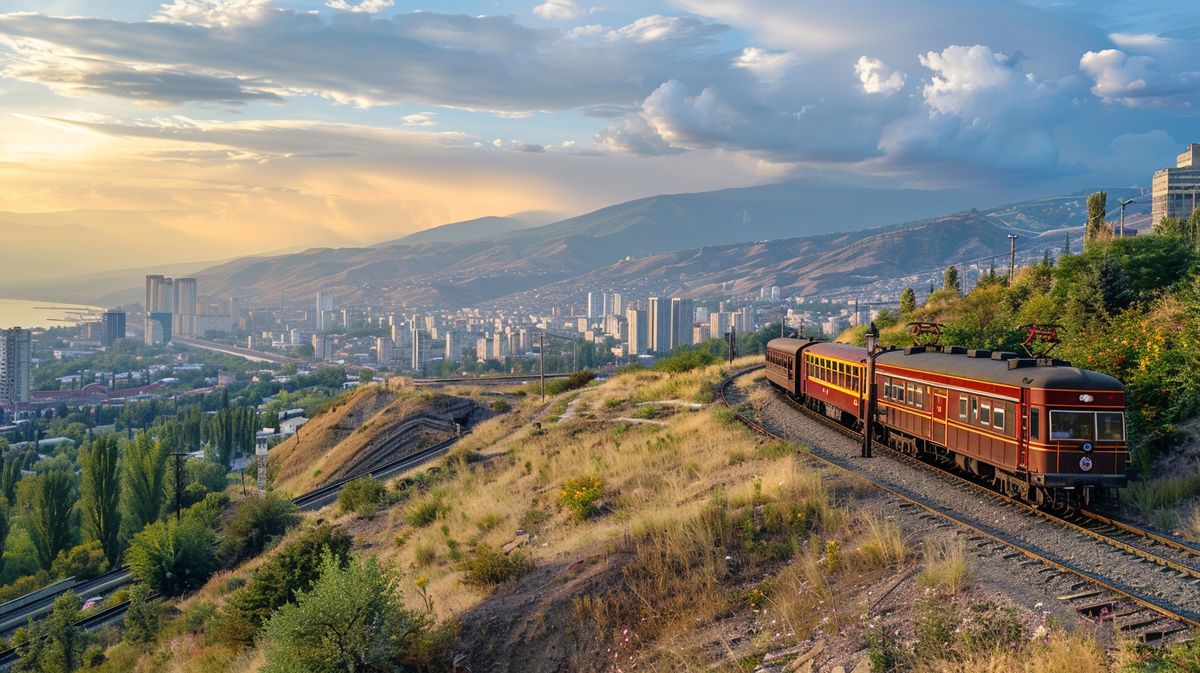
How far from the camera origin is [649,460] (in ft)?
75.9

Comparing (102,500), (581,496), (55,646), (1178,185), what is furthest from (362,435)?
(1178,185)

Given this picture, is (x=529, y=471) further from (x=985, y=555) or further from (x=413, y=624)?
(x=985, y=555)

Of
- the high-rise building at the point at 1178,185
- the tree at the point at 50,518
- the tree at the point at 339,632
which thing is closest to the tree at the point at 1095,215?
the tree at the point at 339,632

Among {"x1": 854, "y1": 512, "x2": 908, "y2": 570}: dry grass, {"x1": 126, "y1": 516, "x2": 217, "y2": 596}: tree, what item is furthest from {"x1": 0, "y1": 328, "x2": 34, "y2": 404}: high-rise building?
{"x1": 854, "y1": 512, "x2": 908, "y2": 570}: dry grass

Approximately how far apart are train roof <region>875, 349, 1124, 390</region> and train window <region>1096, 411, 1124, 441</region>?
48 centimetres

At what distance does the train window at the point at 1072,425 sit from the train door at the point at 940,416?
411cm

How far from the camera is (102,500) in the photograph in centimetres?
5550

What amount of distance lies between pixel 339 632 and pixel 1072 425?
1279 centimetres

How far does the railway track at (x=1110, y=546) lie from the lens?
366 inches

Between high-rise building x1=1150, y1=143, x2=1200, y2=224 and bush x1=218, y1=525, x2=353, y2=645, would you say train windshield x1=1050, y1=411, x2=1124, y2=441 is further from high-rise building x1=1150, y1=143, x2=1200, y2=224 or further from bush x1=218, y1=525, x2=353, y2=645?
high-rise building x1=1150, y1=143, x2=1200, y2=224

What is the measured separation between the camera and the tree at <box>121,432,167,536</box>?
57594 mm

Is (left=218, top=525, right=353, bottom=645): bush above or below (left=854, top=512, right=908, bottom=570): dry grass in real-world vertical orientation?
below

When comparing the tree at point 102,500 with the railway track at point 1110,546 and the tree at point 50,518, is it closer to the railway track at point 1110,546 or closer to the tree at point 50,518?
the tree at point 50,518

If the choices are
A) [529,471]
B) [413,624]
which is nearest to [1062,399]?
[413,624]
